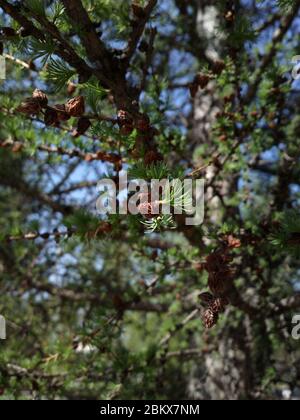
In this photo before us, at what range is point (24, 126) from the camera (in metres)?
2.30

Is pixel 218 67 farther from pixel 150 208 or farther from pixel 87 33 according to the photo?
pixel 150 208

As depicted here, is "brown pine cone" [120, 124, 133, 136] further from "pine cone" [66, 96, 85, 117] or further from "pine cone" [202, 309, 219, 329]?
"pine cone" [202, 309, 219, 329]

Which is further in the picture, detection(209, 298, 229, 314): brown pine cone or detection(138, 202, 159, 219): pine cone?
detection(209, 298, 229, 314): brown pine cone

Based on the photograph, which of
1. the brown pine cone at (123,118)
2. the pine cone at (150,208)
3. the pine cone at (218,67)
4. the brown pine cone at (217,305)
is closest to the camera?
the pine cone at (150,208)

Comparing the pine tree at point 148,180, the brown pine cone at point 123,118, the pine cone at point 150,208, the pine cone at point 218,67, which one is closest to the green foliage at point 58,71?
the pine tree at point 148,180

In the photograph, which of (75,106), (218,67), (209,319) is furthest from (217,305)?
(218,67)

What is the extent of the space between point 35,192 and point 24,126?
1527mm

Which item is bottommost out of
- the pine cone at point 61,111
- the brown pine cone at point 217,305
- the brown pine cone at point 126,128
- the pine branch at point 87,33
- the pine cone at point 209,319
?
the pine cone at point 209,319

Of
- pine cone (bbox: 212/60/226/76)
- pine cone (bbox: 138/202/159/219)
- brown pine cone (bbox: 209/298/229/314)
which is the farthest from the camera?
pine cone (bbox: 212/60/226/76)

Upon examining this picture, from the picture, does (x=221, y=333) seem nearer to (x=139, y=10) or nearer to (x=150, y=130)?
(x=150, y=130)

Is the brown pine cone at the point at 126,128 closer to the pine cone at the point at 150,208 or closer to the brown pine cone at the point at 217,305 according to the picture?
the pine cone at the point at 150,208

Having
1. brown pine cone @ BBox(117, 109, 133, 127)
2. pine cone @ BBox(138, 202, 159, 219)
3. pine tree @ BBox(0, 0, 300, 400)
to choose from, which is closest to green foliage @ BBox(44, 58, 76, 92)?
pine tree @ BBox(0, 0, 300, 400)

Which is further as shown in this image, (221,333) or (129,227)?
(221,333)

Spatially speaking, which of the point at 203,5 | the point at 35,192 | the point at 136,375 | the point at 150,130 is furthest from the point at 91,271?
the point at 150,130
